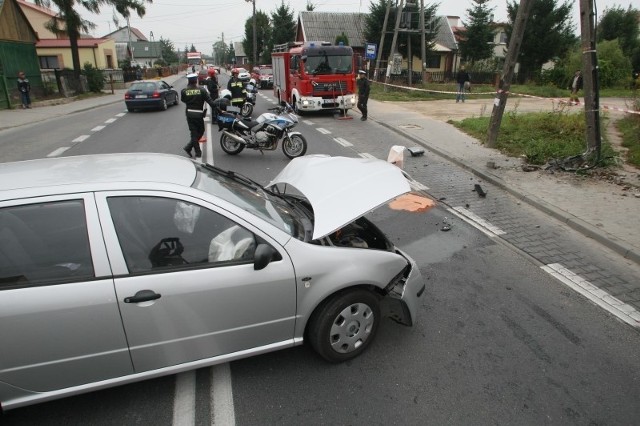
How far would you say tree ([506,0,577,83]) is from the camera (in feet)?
100

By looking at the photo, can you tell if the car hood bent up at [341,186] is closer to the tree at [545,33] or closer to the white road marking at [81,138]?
the white road marking at [81,138]

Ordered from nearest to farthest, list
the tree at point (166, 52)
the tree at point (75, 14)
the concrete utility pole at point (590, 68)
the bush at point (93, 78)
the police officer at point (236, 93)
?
the concrete utility pole at point (590, 68) → the police officer at point (236, 93) → the tree at point (75, 14) → the bush at point (93, 78) → the tree at point (166, 52)

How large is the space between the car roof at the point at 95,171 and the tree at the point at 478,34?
39959mm

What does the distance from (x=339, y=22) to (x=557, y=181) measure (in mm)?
42960

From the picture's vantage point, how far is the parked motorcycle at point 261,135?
989 centimetres

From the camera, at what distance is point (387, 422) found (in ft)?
8.97

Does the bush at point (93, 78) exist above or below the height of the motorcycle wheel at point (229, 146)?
above

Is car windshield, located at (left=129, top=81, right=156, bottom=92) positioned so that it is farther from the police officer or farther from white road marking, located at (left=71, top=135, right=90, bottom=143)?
the police officer

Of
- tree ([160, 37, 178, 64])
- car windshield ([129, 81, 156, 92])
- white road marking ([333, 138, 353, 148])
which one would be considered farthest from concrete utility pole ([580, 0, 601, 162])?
tree ([160, 37, 178, 64])

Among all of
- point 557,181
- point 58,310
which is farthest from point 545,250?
point 58,310

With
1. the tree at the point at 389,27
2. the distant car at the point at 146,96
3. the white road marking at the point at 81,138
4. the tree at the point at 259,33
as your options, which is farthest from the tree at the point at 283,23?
the white road marking at the point at 81,138

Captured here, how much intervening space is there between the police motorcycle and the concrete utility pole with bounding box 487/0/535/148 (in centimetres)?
477

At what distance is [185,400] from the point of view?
9.43 ft

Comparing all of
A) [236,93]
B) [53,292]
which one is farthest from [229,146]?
[53,292]
